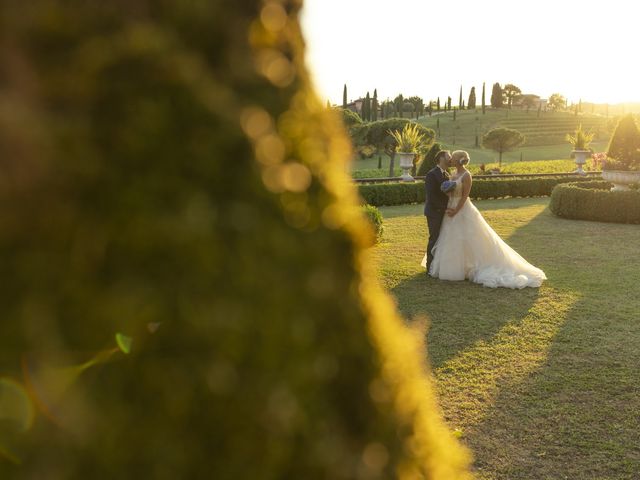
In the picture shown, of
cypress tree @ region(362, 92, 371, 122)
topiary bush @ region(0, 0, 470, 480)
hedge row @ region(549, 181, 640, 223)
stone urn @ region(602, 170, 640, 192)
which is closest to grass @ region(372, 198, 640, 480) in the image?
topiary bush @ region(0, 0, 470, 480)

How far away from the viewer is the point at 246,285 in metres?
1.00

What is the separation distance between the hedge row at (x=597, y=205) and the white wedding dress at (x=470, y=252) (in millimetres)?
9143

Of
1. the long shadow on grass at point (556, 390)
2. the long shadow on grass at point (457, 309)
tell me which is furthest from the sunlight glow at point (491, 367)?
the long shadow on grass at point (457, 309)

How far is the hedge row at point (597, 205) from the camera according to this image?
16.7 metres

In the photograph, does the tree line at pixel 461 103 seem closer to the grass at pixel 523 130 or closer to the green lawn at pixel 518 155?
the grass at pixel 523 130

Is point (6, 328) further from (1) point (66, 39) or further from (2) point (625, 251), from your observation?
(2) point (625, 251)

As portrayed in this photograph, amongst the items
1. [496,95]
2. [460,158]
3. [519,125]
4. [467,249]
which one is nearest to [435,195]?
[460,158]

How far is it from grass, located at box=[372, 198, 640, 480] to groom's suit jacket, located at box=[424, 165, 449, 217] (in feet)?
3.86

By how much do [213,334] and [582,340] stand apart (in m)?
6.60

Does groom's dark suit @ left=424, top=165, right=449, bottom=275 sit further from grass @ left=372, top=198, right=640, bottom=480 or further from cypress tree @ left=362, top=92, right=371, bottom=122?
cypress tree @ left=362, top=92, right=371, bottom=122

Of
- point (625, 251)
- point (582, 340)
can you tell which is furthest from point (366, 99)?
point (582, 340)

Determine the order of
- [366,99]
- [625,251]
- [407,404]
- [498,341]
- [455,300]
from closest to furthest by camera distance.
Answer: [407,404] → [498,341] → [455,300] → [625,251] → [366,99]

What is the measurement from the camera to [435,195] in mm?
9320

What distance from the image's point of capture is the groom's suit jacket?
364 inches
